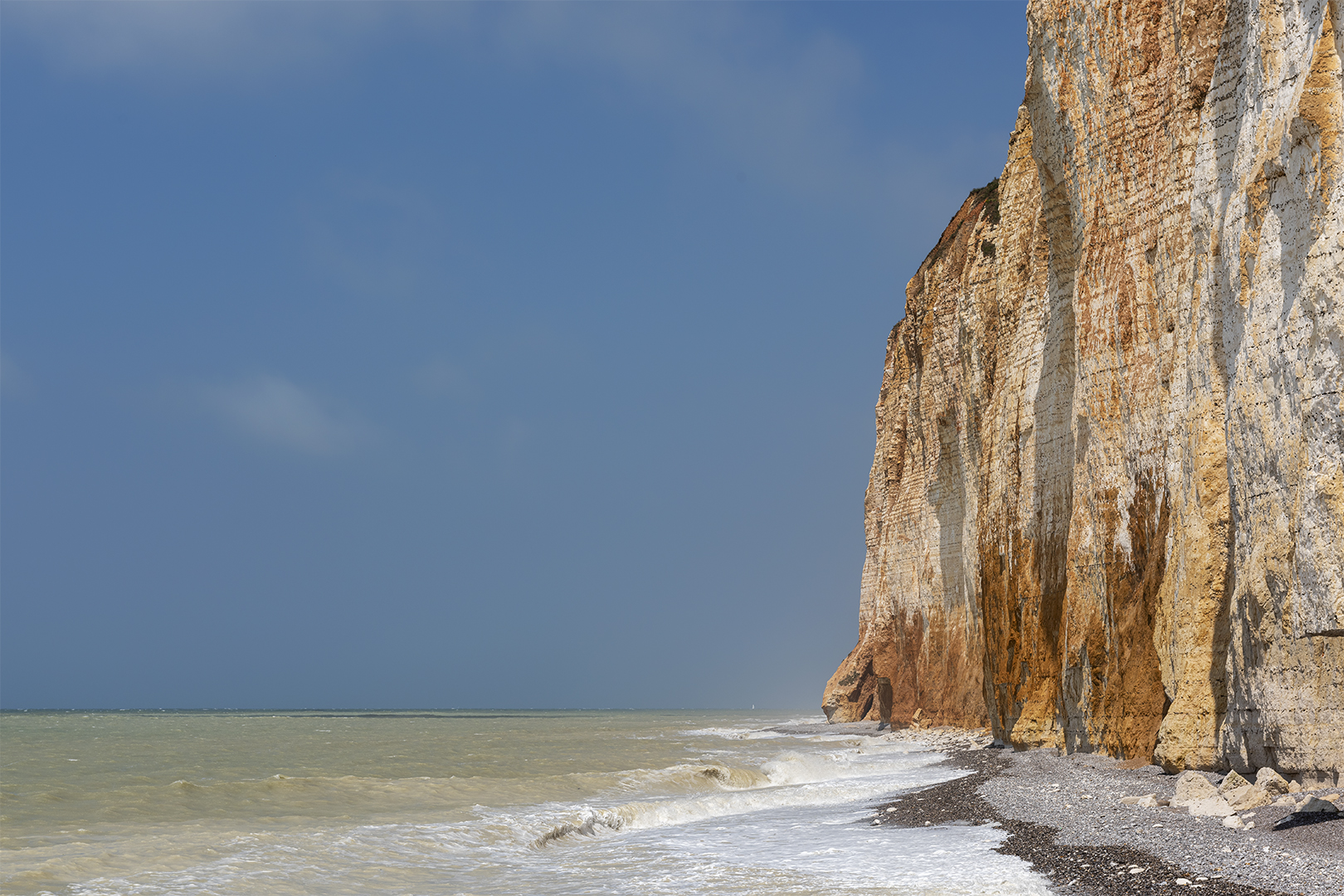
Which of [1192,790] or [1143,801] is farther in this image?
[1143,801]

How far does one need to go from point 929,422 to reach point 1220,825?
98.5 ft

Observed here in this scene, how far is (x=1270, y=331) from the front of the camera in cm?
946

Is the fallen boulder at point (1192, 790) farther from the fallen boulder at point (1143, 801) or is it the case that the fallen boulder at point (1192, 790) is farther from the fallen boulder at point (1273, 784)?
the fallen boulder at point (1273, 784)

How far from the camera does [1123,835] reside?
8.77 m

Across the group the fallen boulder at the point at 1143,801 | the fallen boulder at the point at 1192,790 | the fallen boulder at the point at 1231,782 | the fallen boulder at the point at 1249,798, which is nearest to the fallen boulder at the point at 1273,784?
the fallen boulder at the point at 1249,798

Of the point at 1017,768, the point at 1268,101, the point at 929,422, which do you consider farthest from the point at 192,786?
the point at 929,422

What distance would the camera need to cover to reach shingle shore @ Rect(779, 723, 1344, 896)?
22.6ft

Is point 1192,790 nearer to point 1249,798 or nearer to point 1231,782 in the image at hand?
point 1231,782

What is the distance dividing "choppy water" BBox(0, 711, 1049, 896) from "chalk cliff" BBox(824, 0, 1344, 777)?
3169 mm

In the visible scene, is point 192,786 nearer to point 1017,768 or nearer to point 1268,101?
point 1017,768

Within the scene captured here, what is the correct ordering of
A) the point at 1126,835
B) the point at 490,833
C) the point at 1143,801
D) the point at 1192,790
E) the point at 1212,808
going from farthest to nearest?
the point at 490,833
the point at 1143,801
the point at 1192,790
the point at 1212,808
the point at 1126,835

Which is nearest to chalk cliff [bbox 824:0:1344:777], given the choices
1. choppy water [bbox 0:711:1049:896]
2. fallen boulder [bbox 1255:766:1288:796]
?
fallen boulder [bbox 1255:766:1288:796]

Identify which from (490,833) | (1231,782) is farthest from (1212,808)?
(490,833)

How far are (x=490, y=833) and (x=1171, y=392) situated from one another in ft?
36.1
